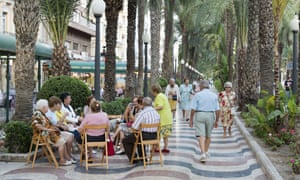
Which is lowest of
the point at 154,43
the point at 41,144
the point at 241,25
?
the point at 41,144

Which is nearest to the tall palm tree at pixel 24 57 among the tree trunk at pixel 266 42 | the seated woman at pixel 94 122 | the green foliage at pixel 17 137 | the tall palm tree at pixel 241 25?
the green foliage at pixel 17 137

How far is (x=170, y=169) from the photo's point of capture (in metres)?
7.59

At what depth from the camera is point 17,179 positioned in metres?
6.73

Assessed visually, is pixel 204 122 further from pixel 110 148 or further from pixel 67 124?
pixel 67 124

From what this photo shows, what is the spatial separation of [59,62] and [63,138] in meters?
8.97

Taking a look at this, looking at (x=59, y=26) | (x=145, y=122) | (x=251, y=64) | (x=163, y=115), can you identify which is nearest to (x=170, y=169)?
(x=145, y=122)

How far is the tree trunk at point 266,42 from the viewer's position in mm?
13031

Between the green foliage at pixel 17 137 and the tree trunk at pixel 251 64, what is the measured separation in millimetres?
10352

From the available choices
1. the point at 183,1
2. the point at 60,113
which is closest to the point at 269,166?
the point at 60,113

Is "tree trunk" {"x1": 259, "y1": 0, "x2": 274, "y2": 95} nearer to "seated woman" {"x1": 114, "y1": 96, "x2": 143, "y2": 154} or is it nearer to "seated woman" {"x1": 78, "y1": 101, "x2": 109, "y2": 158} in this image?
"seated woman" {"x1": 114, "y1": 96, "x2": 143, "y2": 154}

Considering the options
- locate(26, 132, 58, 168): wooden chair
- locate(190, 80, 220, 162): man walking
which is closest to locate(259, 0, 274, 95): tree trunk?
locate(190, 80, 220, 162): man walking

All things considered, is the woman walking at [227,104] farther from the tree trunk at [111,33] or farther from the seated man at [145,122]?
the tree trunk at [111,33]

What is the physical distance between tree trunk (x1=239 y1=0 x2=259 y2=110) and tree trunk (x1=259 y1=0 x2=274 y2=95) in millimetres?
2599

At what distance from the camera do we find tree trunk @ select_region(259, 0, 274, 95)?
13.0 m
